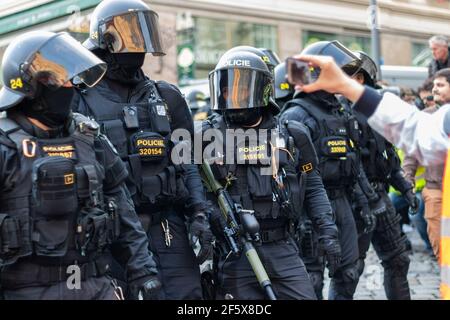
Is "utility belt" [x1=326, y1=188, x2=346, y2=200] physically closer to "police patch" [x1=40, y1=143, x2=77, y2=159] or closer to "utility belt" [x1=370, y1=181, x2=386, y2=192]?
"utility belt" [x1=370, y1=181, x2=386, y2=192]

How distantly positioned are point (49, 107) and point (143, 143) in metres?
0.90

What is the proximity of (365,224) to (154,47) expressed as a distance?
261 centimetres

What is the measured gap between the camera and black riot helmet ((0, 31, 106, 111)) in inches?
150

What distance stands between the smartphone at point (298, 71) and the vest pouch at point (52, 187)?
1.24 meters

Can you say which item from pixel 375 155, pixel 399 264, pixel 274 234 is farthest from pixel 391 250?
pixel 274 234

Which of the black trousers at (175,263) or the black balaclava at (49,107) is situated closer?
the black balaclava at (49,107)

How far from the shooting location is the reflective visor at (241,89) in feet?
16.7

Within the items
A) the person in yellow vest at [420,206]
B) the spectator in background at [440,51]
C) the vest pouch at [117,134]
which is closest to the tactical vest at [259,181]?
the vest pouch at [117,134]

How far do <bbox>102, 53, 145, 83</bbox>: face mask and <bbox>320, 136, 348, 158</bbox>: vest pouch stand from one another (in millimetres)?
1855

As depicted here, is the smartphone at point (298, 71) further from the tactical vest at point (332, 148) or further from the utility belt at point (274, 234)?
the tactical vest at point (332, 148)

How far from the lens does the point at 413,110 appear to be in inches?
119

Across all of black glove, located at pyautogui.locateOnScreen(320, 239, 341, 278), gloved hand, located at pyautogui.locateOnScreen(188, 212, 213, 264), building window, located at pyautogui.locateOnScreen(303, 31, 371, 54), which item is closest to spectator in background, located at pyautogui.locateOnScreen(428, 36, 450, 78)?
black glove, located at pyautogui.locateOnScreen(320, 239, 341, 278)
